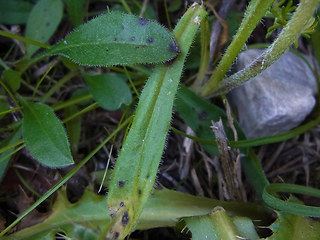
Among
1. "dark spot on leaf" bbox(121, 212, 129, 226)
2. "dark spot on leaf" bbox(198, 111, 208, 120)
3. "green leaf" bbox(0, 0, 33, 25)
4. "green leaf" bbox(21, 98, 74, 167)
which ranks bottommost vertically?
"green leaf" bbox(21, 98, 74, 167)

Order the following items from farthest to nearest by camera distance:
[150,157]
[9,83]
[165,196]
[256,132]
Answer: [256,132]
[9,83]
[165,196]
[150,157]

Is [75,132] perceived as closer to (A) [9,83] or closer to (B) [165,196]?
(A) [9,83]

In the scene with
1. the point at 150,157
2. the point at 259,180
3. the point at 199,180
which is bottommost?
the point at 199,180

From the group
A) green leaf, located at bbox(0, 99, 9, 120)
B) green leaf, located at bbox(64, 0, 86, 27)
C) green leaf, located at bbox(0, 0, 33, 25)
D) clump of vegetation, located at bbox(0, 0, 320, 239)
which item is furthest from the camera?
green leaf, located at bbox(0, 0, 33, 25)

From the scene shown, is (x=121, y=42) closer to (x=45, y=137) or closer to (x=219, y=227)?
(x=45, y=137)

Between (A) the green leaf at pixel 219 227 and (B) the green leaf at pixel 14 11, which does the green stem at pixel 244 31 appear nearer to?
(A) the green leaf at pixel 219 227

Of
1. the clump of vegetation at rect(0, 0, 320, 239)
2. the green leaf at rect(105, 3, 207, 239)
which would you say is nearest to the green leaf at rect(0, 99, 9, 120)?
Answer: the clump of vegetation at rect(0, 0, 320, 239)

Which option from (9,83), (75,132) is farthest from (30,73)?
(75,132)

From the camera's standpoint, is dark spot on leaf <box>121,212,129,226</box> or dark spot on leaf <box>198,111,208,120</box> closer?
dark spot on leaf <box>121,212,129,226</box>

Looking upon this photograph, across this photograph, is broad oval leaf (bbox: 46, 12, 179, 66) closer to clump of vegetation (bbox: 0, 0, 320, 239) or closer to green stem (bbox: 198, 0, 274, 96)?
clump of vegetation (bbox: 0, 0, 320, 239)

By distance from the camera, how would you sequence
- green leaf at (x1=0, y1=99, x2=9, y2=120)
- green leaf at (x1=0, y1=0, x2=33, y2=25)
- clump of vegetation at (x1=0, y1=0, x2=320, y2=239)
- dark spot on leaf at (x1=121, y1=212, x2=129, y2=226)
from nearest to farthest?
dark spot on leaf at (x1=121, y1=212, x2=129, y2=226)
clump of vegetation at (x1=0, y1=0, x2=320, y2=239)
green leaf at (x1=0, y1=99, x2=9, y2=120)
green leaf at (x1=0, y1=0, x2=33, y2=25)
